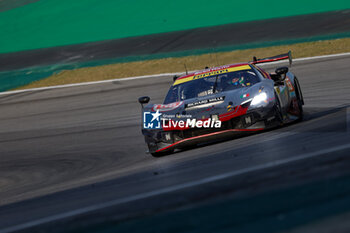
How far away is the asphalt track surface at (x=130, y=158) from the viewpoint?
14.3 ft

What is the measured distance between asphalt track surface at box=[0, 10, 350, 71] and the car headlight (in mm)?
11434

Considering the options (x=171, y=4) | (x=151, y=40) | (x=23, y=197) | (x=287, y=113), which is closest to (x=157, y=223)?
(x=23, y=197)

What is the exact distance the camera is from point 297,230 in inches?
115

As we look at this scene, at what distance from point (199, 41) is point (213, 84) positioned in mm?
13012

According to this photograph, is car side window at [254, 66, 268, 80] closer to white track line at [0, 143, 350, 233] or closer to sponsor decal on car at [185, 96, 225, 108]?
sponsor decal on car at [185, 96, 225, 108]

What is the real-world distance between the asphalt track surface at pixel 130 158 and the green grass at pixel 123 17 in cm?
1009

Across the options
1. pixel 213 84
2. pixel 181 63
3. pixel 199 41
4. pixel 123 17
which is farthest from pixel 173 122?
pixel 123 17

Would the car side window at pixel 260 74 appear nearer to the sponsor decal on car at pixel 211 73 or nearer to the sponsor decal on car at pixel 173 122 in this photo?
the sponsor decal on car at pixel 211 73

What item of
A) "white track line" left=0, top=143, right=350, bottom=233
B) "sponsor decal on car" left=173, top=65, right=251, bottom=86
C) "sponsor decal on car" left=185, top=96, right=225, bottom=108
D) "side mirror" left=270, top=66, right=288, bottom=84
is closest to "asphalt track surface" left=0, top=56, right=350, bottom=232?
"white track line" left=0, top=143, right=350, bottom=233

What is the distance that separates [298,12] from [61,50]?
10402 millimetres

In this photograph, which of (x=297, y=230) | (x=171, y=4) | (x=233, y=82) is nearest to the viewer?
(x=297, y=230)

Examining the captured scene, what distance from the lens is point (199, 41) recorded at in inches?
827

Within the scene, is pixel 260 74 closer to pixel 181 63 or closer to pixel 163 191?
pixel 163 191

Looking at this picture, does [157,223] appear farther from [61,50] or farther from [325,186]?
[61,50]
